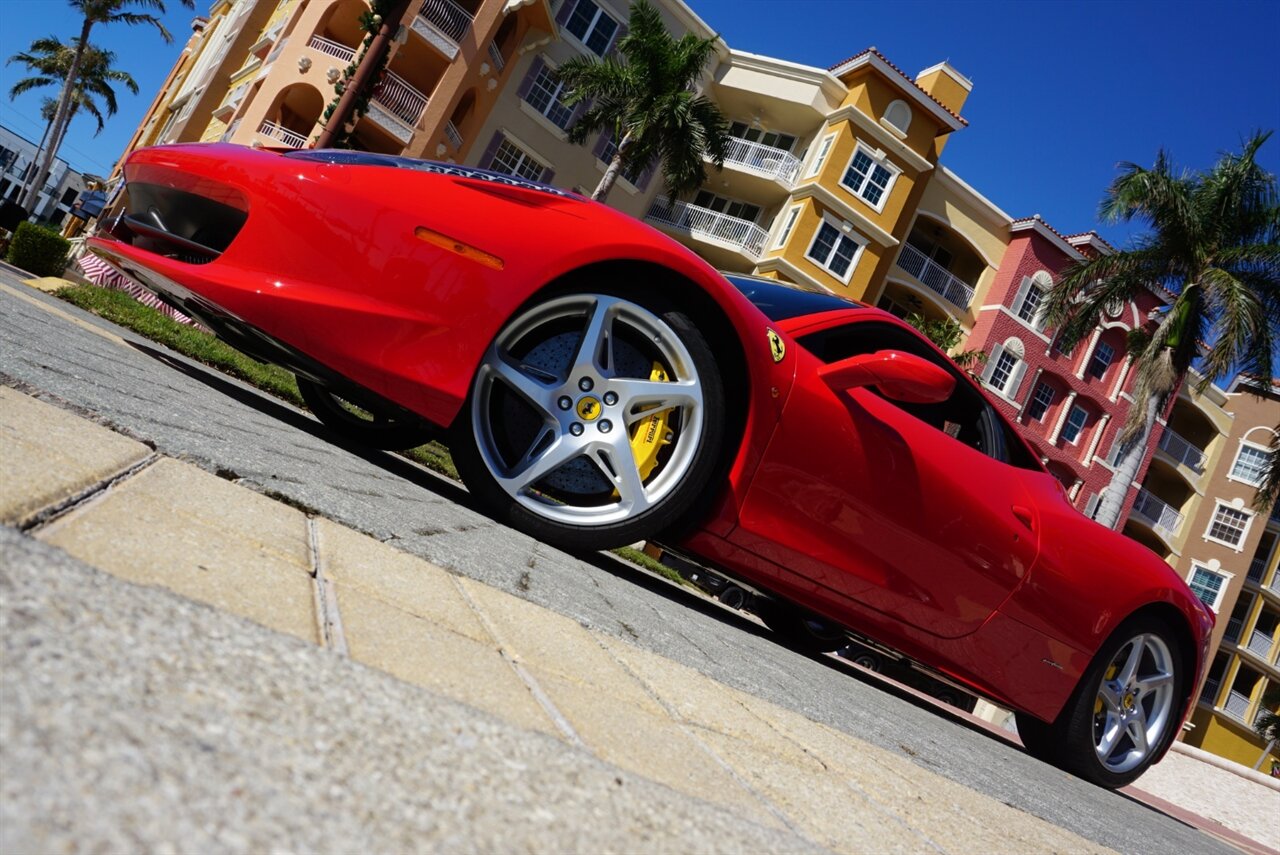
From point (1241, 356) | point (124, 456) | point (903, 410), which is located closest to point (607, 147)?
point (1241, 356)

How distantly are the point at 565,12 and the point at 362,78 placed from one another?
1574cm

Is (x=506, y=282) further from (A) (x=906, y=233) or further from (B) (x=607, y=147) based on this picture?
(A) (x=906, y=233)

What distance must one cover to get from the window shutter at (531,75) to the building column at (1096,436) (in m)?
Result: 24.3

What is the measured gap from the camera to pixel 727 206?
103ft

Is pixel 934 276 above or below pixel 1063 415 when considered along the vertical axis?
above

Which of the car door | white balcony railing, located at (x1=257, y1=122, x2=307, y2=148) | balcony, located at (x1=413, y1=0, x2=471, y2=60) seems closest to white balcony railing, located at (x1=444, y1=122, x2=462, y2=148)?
balcony, located at (x1=413, y1=0, x2=471, y2=60)

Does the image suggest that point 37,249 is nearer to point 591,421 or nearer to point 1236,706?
point 591,421

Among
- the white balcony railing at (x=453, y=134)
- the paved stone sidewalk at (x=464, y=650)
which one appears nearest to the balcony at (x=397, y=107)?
the white balcony railing at (x=453, y=134)

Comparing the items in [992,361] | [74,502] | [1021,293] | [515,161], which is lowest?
[74,502]

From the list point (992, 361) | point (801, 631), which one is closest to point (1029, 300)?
point (992, 361)

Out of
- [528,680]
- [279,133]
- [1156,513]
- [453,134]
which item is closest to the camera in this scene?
[528,680]

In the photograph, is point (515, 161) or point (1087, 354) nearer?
point (515, 161)

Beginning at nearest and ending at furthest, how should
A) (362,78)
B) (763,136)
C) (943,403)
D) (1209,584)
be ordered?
(943,403)
(362,78)
(763,136)
(1209,584)

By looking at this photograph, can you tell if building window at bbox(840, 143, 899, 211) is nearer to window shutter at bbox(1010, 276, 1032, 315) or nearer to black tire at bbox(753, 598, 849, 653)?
window shutter at bbox(1010, 276, 1032, 315)
